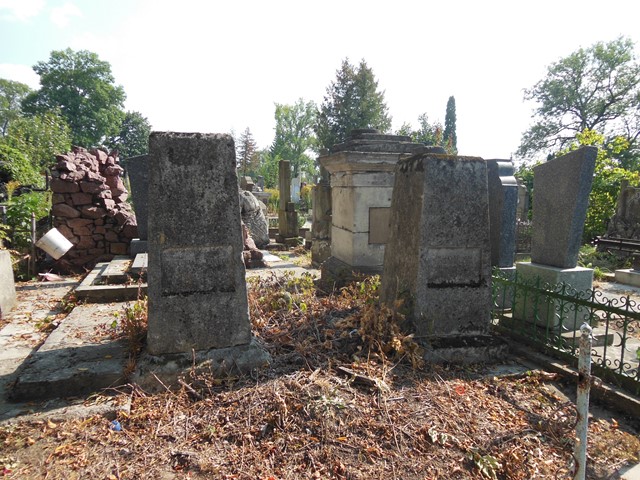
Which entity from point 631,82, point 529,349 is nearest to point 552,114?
point 631,82

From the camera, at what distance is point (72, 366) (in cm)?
305

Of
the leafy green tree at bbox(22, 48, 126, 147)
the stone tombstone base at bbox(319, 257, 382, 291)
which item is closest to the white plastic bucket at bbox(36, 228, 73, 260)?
the stone tombstone base at bbox(319, 257, 382, 291)

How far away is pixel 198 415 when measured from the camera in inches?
103

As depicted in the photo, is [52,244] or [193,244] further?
[52,244]

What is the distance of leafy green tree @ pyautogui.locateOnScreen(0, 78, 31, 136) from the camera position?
56719 mm

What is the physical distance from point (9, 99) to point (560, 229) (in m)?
75.9

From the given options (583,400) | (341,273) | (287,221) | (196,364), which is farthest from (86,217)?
(583,400)

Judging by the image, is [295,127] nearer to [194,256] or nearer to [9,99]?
[9,99]

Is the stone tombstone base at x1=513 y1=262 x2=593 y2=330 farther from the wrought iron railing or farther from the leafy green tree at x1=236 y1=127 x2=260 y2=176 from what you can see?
the leafy green tree at x1=236 y1=127 x2=260 y2=176

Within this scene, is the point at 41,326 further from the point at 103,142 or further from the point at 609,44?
the point at 103,142

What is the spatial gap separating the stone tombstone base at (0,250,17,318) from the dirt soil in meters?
3.62

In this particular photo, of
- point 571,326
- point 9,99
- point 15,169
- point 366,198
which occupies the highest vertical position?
point 9,99

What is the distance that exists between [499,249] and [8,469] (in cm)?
589

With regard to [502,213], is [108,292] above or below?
below
